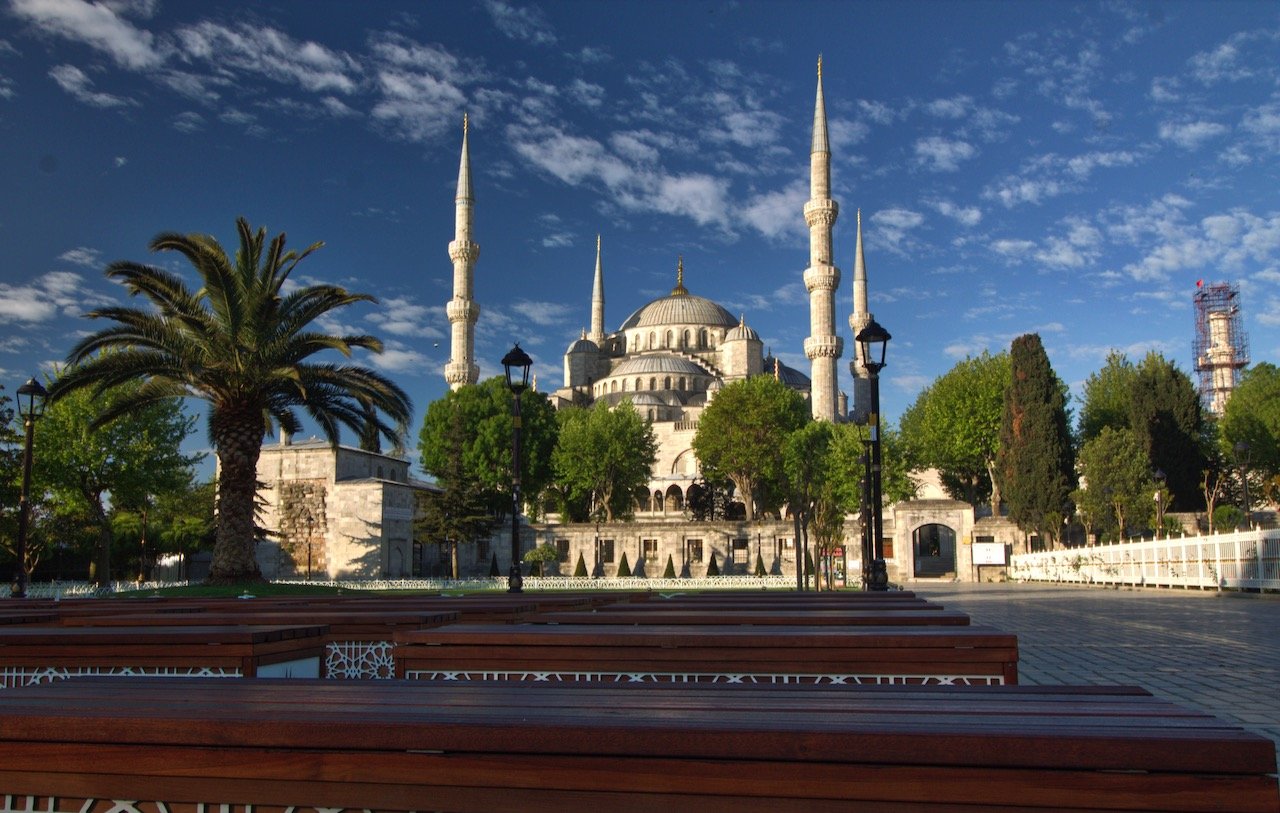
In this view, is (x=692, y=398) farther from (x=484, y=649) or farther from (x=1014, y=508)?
(x=484, y=649)

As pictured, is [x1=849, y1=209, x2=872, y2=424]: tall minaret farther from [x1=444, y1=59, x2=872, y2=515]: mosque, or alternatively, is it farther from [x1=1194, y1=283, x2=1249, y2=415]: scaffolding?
[x1=1194, y1=283, x2=1249, y2=415]: scaffolding

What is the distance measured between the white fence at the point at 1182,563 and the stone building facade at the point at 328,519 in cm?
2448

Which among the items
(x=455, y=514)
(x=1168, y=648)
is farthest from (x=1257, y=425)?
(x=1168, y=648)

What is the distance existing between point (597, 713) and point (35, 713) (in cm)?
124

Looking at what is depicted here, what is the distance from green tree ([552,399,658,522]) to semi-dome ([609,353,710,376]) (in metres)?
19.3

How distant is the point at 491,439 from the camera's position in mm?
48594

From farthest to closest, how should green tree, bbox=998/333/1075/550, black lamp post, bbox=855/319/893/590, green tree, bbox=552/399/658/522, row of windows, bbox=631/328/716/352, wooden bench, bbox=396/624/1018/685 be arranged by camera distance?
1. row of windows, bbox=631/328/716/352
2. green tree, bbox=552/399/658/522
3. green tree, bbox=998/333/1075/550
4. black lamp post, bbox=855/319/893/590
5. wooden bench, bbox=396/624/1018/685

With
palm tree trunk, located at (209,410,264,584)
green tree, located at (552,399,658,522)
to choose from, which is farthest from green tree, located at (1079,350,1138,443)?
palm tree trunk, located at (209,410,264,584)

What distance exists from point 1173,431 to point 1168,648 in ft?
126

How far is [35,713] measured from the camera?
7.16ft

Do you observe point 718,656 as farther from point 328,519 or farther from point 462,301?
point 462,301

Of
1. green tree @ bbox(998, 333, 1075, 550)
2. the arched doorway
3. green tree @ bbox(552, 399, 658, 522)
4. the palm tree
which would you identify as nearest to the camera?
the palm tree

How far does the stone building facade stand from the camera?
1532 inches

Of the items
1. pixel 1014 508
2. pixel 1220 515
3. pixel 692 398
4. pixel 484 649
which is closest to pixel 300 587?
pixel 484 649
